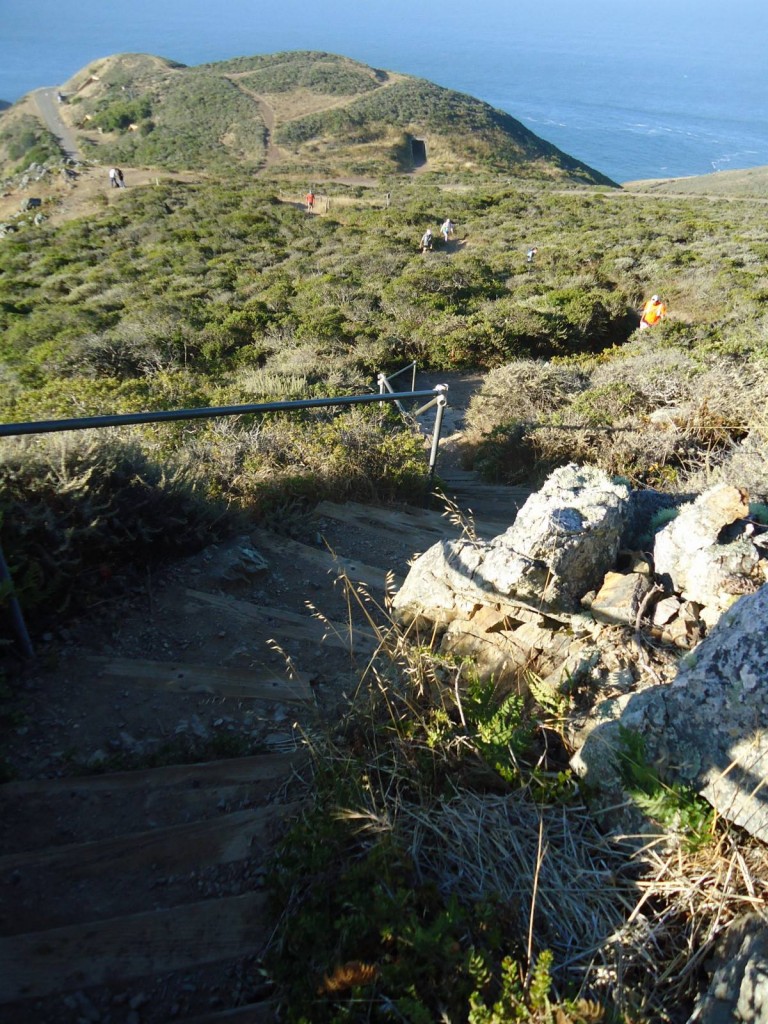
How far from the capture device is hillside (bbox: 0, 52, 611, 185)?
50.2 meters

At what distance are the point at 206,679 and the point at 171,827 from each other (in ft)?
2.67

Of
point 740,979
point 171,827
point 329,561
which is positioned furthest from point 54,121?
point 740,979

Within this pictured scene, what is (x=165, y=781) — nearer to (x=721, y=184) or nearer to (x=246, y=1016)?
(x=246, y=1016)

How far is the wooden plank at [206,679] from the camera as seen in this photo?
9.21 feet

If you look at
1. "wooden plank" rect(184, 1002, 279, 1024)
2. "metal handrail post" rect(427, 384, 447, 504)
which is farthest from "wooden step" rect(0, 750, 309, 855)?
"metal handrail post" rect(427, 384, 447, 504)

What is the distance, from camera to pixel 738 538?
2.72 m

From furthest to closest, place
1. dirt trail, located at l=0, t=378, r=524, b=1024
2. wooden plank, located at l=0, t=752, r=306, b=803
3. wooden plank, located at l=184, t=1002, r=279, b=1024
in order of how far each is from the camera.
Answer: wooden plank, located at l=0, t=752, r=306, b=803, dirt trail, located at l=0, t=378, r=524, b=1024, wooden plank, located at l=184, t=1002, r=279, b=1024

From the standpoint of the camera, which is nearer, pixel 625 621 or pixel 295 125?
pixel 625 621

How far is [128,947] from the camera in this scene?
5.72ft

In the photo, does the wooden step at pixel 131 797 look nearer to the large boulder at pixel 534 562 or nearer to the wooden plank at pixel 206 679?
the wooden plank at pixel 206 679

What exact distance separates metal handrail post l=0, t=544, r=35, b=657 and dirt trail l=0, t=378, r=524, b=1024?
0.08m

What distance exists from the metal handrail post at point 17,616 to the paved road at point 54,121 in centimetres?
6092

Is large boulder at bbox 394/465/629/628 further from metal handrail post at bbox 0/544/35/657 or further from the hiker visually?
the hiker

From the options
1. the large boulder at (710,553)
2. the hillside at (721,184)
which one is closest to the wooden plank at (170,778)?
the large boulder at (710,553)
